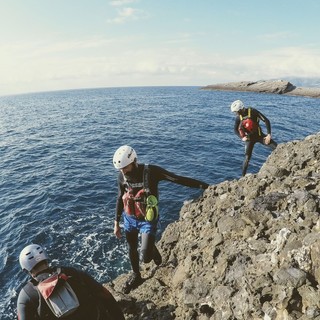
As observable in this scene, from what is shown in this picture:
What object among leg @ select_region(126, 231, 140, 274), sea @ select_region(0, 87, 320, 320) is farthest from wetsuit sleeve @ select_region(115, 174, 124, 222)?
sea @ select_region(0, 87, 320, 320)

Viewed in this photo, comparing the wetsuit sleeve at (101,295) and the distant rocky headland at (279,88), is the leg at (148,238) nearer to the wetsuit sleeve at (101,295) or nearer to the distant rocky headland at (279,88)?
the wetsuit sleeve at (101,295)

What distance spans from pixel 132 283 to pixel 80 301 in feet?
13.0

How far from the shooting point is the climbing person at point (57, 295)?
4723 millimetres

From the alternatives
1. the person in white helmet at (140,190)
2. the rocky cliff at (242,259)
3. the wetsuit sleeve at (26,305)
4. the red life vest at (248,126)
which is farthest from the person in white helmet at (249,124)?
the wetsuit sleeve at (26,305)

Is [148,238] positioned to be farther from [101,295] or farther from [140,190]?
[101,295]

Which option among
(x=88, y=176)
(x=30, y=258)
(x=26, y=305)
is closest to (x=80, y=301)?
(x=26, y=305)

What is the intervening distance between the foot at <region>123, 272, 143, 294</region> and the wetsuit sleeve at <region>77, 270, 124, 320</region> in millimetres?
3214

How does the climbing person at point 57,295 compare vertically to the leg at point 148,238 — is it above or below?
above

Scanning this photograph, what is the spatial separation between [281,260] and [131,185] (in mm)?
3975

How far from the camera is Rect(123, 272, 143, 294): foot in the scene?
28.4 feet

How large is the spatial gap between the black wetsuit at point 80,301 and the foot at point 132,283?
3273 mm

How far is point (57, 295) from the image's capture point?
15.4 feet

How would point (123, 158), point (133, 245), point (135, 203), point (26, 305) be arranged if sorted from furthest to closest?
1. point (133, 245)
2. point (135, 203)
3. point (123, 158)
4. point (26, 305)

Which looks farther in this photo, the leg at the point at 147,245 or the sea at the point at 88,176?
the sea at the point at 88,176
